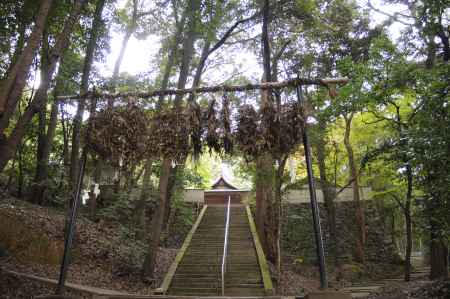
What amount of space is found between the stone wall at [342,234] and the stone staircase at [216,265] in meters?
3.72

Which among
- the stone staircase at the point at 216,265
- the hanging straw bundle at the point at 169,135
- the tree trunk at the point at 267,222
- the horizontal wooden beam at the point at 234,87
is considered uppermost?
the horizontal wooden beam at the point at 234,87

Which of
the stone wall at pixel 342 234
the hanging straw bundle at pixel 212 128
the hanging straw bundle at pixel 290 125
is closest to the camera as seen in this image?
the hanging straw bundle at pixel 290 125

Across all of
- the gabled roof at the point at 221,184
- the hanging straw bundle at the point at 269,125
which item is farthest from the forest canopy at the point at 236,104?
the gabled roof at the point at 221,184

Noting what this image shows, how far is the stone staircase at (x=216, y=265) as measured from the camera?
8.16 m

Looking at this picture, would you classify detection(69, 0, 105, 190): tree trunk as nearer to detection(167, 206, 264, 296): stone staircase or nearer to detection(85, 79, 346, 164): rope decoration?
detection(167, 206, 264, 296): stone staircase

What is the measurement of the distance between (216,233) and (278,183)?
341cm

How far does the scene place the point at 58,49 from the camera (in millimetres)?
5805

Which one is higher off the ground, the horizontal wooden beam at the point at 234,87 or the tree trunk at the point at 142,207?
the horizontal wooden beam at the point at 234,87

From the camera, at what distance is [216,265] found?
375 inches

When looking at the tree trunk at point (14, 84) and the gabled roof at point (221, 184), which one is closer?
the tree trunk at point (14, 84)

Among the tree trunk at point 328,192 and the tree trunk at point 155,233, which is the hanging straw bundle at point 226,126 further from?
the tree trunk at point 328,192

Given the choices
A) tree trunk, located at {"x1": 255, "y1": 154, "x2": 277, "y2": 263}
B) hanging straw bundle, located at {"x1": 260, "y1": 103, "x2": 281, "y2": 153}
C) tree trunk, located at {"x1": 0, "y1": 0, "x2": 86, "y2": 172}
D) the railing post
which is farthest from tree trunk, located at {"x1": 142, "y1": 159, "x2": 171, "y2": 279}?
the railing post

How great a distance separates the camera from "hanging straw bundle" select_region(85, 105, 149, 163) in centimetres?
456

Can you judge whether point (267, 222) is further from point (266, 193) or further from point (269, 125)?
point (269, 125)
